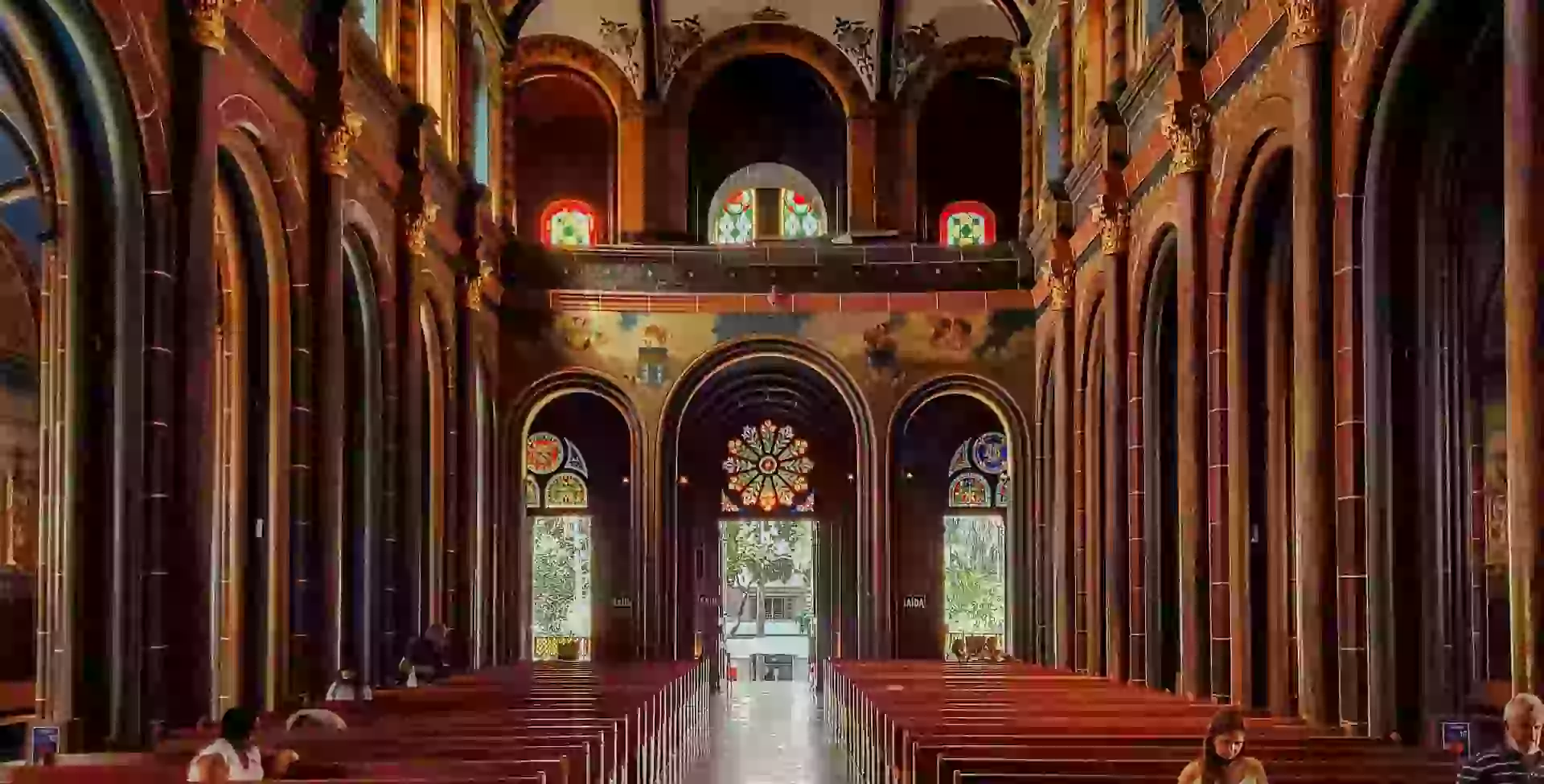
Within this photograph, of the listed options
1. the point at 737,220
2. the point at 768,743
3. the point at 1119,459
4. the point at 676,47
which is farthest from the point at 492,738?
the point at 737,220

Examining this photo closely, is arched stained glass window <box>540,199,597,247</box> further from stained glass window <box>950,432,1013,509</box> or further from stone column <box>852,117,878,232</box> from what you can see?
stained glass window <box>950,432,1013,509</box>

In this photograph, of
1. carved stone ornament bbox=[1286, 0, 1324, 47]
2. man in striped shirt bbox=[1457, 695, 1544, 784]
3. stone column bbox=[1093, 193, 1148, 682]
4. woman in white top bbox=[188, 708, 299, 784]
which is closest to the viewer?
man in striped shirt bbox=[1457, 695, 1544, 784]

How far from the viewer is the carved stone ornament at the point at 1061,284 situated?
23.5 metres

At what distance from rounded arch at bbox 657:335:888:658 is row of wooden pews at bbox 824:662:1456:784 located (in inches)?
323

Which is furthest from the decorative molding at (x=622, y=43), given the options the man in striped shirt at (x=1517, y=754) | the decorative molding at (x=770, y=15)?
the man in striped shirt at (x=1517, y=754)

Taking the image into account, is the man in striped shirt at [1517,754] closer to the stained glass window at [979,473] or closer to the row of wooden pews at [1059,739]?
the row of wooden pews at [1059,739]

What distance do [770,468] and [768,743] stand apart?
1178 cm

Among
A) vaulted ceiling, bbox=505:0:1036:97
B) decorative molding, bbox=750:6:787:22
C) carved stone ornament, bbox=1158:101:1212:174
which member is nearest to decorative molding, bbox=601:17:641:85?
vaulted ceiling, bbox=505:0:1036:97

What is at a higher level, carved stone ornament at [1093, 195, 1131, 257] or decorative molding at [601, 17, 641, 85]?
decorative molding at [601, 17, 641, 85]

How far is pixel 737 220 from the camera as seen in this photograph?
3112 centimetres

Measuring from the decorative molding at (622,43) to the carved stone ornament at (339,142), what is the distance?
475 inches

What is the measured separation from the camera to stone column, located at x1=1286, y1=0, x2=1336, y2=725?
1285cm

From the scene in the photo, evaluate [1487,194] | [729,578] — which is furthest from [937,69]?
[1487,194]

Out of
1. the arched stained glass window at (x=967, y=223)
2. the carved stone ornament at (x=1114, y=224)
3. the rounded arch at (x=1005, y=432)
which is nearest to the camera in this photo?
the carved stone ornament at (x=1114, y=224)
